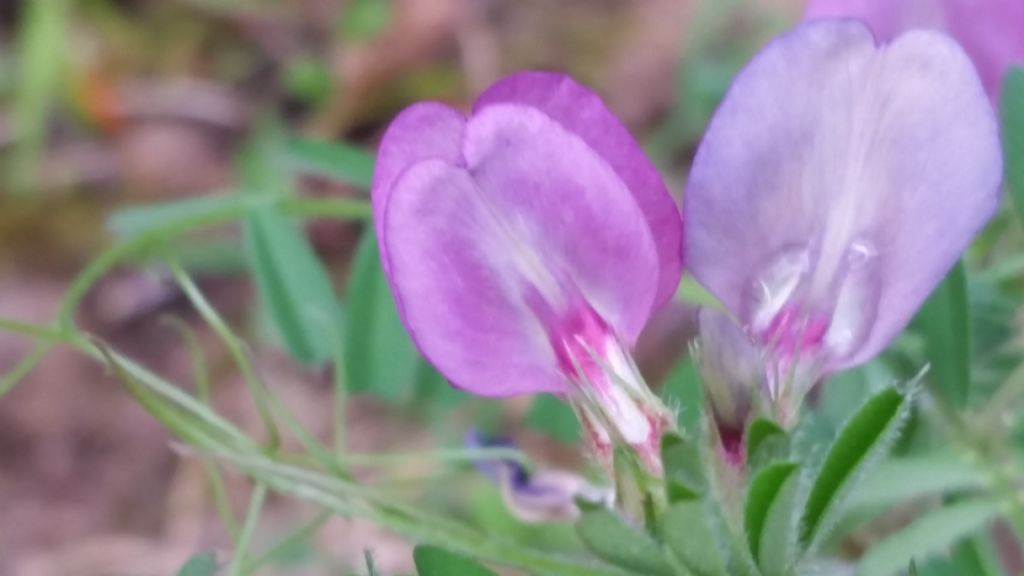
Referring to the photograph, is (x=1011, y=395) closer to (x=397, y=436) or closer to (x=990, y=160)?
(x=990, y=160)

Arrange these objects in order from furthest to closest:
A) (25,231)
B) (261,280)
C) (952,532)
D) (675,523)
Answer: (25,231), (261,280), (952,532), (675,523)

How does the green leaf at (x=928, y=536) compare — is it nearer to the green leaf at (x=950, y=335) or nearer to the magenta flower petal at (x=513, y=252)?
the green leaf at (x=950, y=335)

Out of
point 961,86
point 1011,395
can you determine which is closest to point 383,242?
point 961,86

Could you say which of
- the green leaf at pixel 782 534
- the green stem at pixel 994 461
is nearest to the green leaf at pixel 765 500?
the green leaf at pixel 782 534

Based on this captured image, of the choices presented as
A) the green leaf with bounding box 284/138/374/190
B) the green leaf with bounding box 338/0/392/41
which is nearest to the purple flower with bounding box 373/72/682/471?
the green leaf with bounding box 284/138/374/190

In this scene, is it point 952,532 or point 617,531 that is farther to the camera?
point 952,532

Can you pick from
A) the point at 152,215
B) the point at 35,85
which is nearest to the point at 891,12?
the point at 152,215
